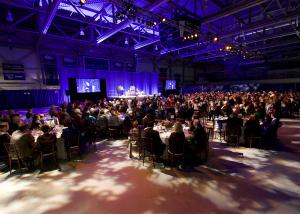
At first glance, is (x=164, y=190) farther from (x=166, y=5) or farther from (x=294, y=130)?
(x=166, y=5)

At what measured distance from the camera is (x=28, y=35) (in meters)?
11.8

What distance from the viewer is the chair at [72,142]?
5.34m

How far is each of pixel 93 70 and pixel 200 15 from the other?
891 cm

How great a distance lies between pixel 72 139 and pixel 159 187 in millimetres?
2979

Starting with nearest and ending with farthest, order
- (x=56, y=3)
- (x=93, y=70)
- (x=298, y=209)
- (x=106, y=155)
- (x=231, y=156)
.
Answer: (x=298, y=209) → (x=231, y=156) → (x=106, y=155) → (x=56, y=3) → (x=93, y=70)

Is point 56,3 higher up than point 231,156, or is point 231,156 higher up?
point 56,3

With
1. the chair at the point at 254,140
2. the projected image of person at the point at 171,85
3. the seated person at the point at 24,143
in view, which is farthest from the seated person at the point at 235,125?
the projected image of person at the point at 171,85

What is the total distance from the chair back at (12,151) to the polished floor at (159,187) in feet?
1.48

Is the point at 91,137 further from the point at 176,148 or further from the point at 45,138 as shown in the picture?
the point at 176,148

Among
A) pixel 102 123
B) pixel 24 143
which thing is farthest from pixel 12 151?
pixel 102 123

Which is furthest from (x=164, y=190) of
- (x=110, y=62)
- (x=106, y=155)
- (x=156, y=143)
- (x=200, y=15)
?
(x=110, y=62)

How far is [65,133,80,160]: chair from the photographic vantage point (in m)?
5.34

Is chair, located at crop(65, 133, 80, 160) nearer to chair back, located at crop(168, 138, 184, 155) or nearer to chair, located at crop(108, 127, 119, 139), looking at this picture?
chair, located at crop(108, 127, 119, 139)

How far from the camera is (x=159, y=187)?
3.84m
